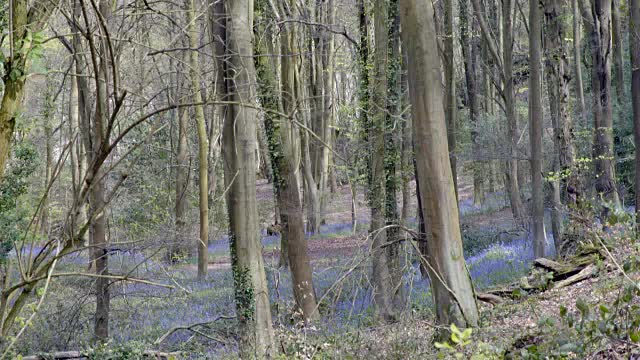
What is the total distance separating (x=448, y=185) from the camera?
773 cm

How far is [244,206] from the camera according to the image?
A: 888 cm

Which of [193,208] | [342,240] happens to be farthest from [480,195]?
[193,208]

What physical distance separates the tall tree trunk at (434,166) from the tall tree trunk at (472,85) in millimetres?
14776

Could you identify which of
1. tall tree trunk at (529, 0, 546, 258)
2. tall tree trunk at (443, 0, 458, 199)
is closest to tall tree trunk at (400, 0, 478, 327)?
tall tree trunk at (529, 0, 546, 258)

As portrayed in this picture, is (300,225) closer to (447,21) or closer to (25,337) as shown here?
(25,337)

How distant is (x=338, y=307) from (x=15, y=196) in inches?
312

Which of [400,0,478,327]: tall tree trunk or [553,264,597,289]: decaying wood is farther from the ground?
[400,0,478,327]: tall tree trunk

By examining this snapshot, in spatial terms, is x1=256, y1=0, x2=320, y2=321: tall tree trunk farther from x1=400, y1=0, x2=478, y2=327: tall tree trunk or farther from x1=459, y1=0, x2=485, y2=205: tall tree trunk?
x1=459, y1=0, x2=485, y2=205: tall tree trunk

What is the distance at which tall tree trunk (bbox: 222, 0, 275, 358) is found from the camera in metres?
8.70

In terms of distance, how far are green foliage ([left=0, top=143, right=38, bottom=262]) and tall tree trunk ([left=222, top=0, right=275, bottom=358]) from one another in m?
6.59

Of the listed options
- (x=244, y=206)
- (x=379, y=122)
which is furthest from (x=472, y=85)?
(x=244, y=206)

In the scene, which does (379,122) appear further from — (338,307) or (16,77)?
(16,77)

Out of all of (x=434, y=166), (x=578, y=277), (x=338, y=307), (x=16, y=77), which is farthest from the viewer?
(x=338, y=307)

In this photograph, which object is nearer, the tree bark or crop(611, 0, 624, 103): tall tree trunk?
the tree bark
